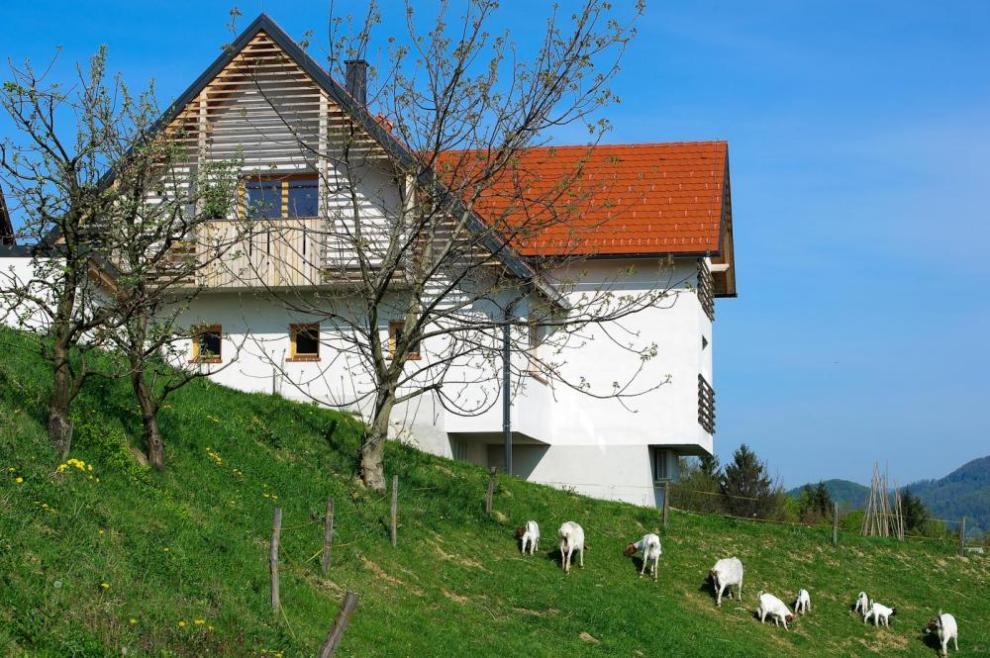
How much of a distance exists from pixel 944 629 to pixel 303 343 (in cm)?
1433

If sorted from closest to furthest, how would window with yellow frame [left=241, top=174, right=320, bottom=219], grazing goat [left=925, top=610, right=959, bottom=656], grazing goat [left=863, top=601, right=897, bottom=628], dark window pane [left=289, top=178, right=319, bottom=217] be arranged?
grazing goat [left=925, top=610, right=959, bottom=656]
grazing goat [left=863, top=601, right=897, bottom=628]
window with yellow frame [left=241, top=174, right=320, bottom=219]
dark window pane [left=289, top=178, right=319, bottom=217]

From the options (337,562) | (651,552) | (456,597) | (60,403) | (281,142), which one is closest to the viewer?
(60,403)

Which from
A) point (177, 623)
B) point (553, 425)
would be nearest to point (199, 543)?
point (177, 623)

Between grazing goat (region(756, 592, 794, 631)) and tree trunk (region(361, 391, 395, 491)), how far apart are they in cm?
710

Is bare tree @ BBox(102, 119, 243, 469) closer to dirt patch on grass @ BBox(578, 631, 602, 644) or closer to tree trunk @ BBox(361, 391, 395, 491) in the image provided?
tree trunk @ BBox(361, 391, 395, 491)

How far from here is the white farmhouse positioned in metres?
29.4

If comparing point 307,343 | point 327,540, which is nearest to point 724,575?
point 327,540

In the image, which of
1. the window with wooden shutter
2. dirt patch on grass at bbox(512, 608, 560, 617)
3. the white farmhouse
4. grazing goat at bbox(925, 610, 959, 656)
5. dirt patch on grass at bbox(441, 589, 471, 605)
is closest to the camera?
dirt patch on grass at bbox(441, 589, 471, 605)

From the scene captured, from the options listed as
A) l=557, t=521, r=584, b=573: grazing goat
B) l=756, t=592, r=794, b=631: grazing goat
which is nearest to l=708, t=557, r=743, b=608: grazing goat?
l=756, t=592, r=794, b=631: grazing goat

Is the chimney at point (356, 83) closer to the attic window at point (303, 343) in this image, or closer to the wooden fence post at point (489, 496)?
the attic window at point (303, 343)

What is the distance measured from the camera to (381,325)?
31.0 m

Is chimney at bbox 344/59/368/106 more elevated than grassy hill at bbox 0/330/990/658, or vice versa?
chimney at bbox 344/59/368/106

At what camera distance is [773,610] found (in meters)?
25.5

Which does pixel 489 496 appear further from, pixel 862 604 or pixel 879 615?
pixel 879 615
